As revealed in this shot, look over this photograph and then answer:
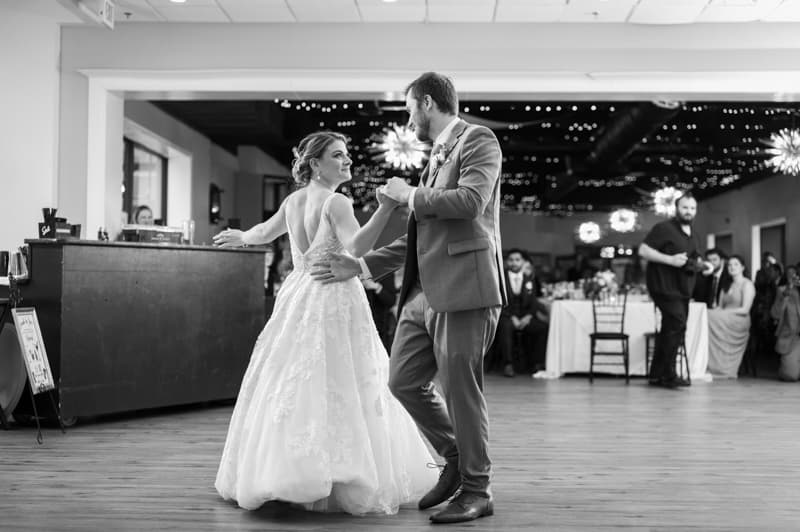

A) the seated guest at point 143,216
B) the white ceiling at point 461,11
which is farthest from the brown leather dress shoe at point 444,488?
the seated guest at point 143,216

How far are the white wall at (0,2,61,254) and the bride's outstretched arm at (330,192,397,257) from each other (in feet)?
15.6

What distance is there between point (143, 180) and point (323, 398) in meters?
9.25

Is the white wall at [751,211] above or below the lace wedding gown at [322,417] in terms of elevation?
above

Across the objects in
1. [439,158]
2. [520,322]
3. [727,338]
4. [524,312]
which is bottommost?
[727,338]

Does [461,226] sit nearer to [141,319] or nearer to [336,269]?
[336,269]

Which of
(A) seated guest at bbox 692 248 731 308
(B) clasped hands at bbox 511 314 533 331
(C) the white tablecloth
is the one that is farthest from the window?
(A) seated guest at bbox 692 248 731 308

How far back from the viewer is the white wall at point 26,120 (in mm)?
7414

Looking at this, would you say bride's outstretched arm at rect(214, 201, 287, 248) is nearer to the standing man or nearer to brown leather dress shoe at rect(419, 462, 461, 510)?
brown leather dress shoe at rect(419, 462, 461, 510)

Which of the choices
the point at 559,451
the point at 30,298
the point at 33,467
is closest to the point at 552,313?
the point at 559,451

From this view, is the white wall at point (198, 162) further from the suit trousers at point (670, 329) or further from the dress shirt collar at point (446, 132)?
the dress shirt collar at point (446, 132)

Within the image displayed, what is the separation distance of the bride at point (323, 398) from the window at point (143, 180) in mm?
7774

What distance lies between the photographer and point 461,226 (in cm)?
315

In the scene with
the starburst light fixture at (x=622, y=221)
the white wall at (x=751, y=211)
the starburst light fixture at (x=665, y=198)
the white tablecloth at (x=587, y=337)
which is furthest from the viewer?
the white wall at (x=751, y=211)

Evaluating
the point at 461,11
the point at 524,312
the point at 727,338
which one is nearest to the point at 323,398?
the point at 461,11
